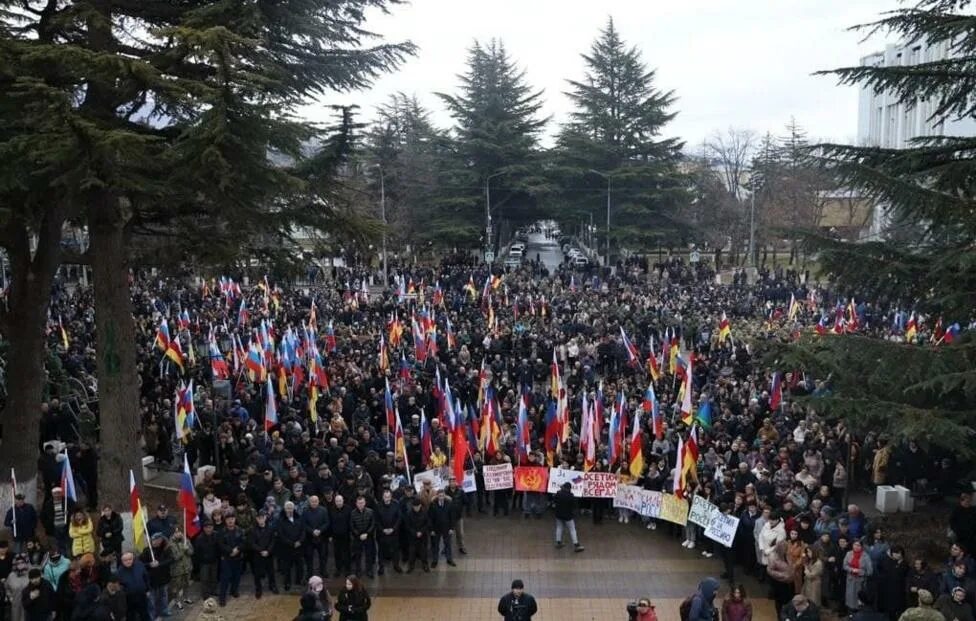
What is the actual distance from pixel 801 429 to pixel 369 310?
20.1 metres

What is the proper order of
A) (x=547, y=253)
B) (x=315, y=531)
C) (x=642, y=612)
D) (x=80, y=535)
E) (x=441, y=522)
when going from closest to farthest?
(x=642, y=612) → (x=80, y=535) → (x=315, y=531) → (x=441, y=522) → (x=547, y=253)

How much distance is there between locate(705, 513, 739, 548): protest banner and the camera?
13641 millimetres

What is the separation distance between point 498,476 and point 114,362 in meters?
6.98

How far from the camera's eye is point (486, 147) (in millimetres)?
59031

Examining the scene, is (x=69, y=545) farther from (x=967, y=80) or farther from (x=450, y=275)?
(x=450, y=275)

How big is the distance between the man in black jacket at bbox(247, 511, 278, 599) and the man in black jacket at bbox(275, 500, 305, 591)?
155 millimetres

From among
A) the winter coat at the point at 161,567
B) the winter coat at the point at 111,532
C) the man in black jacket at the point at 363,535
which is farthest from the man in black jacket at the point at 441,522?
the winter coat at the point at 111,532

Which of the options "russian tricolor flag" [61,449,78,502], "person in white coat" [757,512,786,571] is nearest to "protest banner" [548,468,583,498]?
"person in white coat" [757,512,786,571]

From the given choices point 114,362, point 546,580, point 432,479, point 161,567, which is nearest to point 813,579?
point 546,580

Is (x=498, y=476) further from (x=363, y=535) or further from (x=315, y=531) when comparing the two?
(x=315, y=531)

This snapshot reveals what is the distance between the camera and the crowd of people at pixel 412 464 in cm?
1191

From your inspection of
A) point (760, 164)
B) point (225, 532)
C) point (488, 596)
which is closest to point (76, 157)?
point (225, 532)

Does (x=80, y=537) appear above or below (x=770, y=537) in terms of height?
above

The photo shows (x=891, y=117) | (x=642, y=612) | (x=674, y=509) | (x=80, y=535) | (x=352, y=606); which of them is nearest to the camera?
(x=642, y=612)
